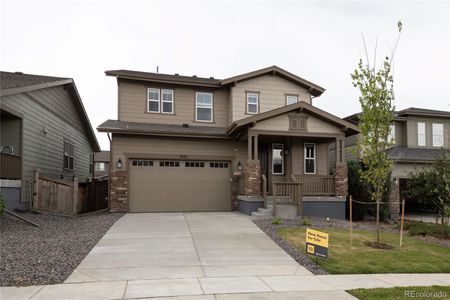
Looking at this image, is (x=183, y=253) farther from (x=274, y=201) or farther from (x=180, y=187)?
(x=180, y=187)

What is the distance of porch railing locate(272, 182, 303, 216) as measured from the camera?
1395cm

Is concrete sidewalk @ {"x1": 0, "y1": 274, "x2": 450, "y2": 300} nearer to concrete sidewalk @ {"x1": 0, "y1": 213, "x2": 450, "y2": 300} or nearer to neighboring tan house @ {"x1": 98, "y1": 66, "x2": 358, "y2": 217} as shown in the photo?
concrete sidewalk @ {"x1": 0, "y1": 213, "x2": 450, "y2": 300}

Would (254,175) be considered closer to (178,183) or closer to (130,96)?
(178,183)

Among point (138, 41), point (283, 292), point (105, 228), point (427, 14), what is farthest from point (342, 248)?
point (138, 41)

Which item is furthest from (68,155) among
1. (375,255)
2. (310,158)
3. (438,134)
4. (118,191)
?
(438,134)

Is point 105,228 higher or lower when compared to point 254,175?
lower

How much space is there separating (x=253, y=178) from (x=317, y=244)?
22.4 feet

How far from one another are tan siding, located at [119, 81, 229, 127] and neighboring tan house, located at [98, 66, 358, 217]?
0.05 m

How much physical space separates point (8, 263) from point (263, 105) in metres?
13.0

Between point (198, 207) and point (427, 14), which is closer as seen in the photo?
point (427, 14)

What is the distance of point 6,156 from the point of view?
1180cm

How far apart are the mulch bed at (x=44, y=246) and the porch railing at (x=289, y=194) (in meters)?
6.39

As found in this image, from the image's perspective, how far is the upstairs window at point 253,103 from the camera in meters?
17.2

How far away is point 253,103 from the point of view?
17.4m
